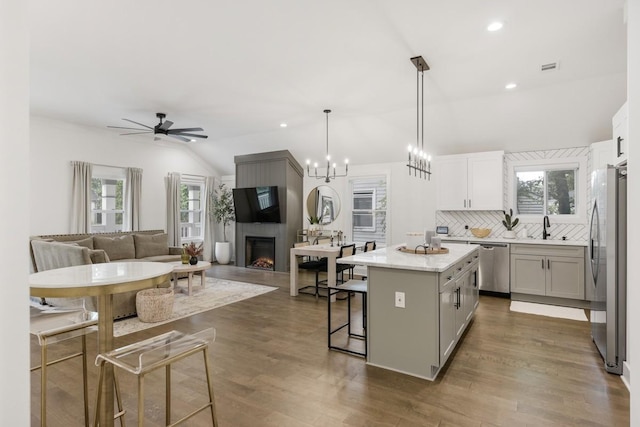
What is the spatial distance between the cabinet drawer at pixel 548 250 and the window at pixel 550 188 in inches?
33.0

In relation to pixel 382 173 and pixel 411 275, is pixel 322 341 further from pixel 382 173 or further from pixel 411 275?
pixel 382 173

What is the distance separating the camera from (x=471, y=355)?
10.9ft

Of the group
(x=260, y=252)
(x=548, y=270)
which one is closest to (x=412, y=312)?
(x=548, y=270)

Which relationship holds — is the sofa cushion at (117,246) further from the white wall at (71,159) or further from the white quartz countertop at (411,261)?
the white quartz countertop at (411,261)

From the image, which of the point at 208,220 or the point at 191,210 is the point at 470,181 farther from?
the point at 191,210

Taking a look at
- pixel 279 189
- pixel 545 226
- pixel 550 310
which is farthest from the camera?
pixel 279 189

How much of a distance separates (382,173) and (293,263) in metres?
2.90

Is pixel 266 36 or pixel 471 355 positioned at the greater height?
pixel 266 36

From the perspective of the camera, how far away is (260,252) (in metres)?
8.52

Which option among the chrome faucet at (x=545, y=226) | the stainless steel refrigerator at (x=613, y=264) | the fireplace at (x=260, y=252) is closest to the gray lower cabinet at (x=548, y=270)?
the chrome faucet at (x=545, y=226)

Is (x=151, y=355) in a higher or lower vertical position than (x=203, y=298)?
higher

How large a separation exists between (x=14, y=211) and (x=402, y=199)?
6.56 m

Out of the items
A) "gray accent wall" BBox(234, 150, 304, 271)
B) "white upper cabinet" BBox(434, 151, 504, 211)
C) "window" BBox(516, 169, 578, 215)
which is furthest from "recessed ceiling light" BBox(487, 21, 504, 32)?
"gray accent wall" BBox(234, 150, 304, 271)

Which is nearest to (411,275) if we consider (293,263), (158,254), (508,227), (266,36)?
(266,36)
